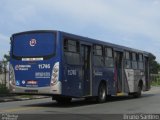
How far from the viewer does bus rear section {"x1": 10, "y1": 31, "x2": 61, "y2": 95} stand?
20.5 meters

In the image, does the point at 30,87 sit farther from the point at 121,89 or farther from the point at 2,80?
the point at 2,80

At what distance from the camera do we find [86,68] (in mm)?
22922

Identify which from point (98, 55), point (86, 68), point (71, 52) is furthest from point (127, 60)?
point (71, 52)

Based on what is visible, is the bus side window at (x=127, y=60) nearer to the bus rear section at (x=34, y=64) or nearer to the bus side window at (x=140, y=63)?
the bus side window at (x=140, y=63)

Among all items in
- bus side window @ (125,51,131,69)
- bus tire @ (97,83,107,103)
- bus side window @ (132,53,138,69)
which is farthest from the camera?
bus side window @ (132,53,138,69)

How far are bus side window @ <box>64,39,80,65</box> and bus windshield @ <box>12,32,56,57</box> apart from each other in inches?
26.3

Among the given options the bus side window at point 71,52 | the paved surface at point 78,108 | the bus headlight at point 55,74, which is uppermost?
the bus side window at point 71,52

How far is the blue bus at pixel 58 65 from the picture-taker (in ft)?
67.2

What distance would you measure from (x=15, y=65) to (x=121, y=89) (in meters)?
8.13

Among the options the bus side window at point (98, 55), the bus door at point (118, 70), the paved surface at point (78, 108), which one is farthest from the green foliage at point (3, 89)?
the bus side window at point (98, 55)

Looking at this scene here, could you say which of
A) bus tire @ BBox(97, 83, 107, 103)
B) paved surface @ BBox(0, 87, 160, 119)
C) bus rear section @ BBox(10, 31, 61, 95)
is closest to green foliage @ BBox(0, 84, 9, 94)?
paved surface @ BBox(0, 87, 160, 119)

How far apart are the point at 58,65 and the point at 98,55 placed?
425 cm

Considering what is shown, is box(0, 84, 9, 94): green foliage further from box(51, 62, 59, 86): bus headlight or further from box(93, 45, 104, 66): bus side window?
box(51, 62, 59, 86): bus headlight

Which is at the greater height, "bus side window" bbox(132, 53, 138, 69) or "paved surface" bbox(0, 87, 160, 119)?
"bus side window" bbox(132, 53, 138, 69)
